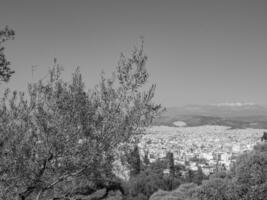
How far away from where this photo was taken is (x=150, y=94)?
22.5 ft

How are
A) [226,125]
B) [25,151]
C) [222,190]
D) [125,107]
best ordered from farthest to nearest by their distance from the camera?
[226,125]
[222,190]
[125,107]
[25,151]

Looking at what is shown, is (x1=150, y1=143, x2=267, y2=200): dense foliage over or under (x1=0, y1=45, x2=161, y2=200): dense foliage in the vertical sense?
under

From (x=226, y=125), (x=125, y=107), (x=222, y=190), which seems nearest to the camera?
(x=125, y=107)

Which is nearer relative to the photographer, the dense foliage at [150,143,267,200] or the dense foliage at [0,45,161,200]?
the dense foliage at [0,45,161,200]

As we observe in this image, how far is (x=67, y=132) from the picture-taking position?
6305mm

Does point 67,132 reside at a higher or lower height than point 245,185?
higher

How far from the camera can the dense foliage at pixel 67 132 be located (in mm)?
6227

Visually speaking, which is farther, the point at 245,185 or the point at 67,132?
the point at 245,185

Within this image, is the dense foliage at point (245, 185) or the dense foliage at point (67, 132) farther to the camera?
the dense foliage at point (245, 185)

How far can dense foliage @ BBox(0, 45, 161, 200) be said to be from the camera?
6227mm

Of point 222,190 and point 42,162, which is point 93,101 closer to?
point 42,162

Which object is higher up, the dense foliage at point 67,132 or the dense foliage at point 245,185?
the dense foliage at point 67,132

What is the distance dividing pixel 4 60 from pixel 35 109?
129 cm

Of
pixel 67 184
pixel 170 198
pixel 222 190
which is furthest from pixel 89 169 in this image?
pixel 170 198
